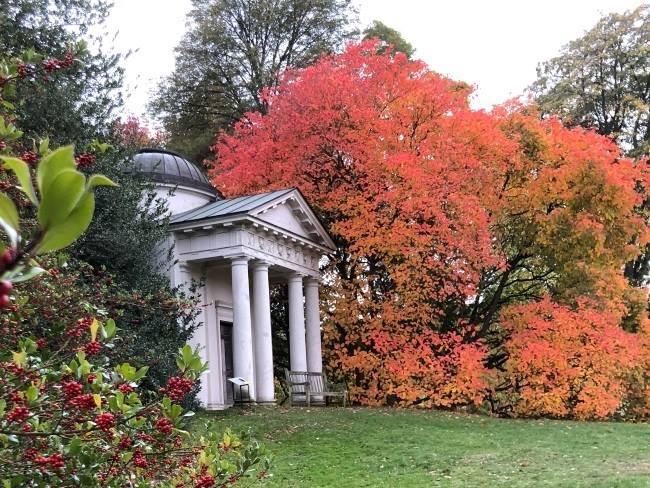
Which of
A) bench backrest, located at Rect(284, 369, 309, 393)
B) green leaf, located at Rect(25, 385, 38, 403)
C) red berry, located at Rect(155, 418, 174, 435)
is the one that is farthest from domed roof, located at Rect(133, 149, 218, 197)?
green leaf, located at Rect(25, 385, 38, 403)

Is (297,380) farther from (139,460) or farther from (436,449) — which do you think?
(139,460)

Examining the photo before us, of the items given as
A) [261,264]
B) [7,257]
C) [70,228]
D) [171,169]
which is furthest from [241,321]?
[7,257]

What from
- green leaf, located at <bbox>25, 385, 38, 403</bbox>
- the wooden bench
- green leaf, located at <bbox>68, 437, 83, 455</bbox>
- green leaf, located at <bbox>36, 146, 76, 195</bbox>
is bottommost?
the wooden bench

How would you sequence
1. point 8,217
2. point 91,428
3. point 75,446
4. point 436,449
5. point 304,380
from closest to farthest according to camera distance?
point 8,217 → point 75,446 → point 91,428 → point 436,449 → point 304,380

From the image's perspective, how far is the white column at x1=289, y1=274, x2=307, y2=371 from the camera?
768 inches

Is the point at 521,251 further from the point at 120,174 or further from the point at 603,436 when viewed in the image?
the point at 120,174

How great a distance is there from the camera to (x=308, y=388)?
727 inches

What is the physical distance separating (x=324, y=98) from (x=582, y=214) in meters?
7.94

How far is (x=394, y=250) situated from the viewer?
19047 mm

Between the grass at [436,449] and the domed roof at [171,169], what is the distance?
6.58m

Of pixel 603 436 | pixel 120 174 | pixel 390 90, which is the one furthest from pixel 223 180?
pixel 603 436

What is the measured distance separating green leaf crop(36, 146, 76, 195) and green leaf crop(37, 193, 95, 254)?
47 millimetres

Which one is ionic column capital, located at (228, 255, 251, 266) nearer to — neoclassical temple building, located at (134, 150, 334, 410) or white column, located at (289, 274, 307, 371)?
neoclassical temple building, located at (134, 150, 334, 410)

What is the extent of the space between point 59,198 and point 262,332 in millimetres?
17268
